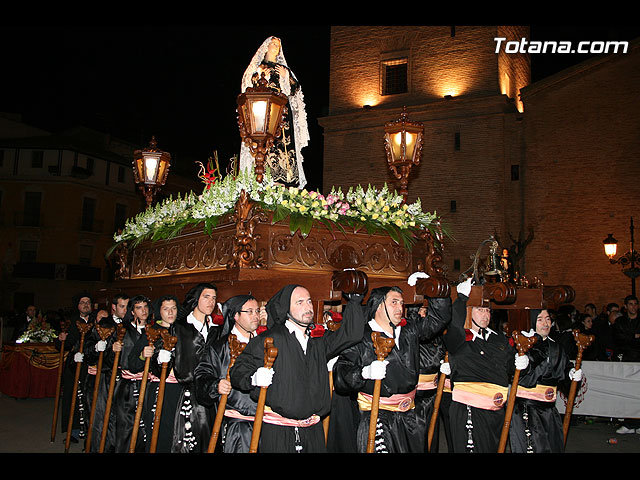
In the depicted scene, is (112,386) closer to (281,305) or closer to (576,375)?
(281,305)

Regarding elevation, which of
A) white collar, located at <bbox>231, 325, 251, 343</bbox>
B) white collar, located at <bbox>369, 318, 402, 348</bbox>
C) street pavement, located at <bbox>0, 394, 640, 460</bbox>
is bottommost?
street pavement, located at <bbox>0, 394, 640, 460</bbox>

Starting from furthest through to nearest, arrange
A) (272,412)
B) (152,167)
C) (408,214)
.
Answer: (152,167) → (408,214) → (272,412)

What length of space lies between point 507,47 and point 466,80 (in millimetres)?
2310

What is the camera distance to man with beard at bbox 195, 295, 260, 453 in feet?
15.5

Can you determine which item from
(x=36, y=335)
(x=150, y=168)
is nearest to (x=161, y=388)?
(x=150, y=168)

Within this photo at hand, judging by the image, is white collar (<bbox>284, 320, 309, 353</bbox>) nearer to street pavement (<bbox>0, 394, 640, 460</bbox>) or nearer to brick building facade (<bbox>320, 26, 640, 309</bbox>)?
street pavement (<bbox>0, 394, 640, 460</bbox>)

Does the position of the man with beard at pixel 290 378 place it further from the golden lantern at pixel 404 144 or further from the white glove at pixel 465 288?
the golden lantern at pixel 404 144

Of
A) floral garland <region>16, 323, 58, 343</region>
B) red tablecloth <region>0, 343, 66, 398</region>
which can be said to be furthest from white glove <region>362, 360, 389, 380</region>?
floral garland <region>16, 323, 58, 343</region>

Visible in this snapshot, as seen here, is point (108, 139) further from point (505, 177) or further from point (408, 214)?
point (408, 214)

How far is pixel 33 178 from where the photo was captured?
36.2m

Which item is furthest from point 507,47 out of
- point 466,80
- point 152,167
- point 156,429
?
point 156,429

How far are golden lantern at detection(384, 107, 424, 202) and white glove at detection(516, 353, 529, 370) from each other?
2219 millimetres
